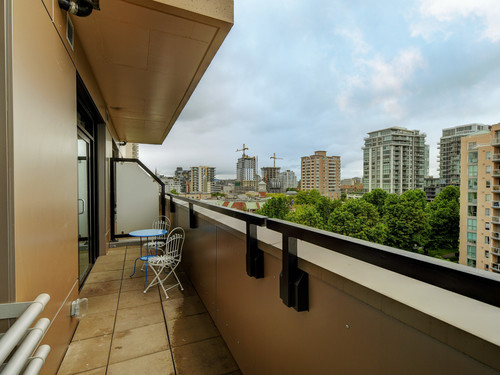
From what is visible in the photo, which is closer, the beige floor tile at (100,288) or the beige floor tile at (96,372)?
the beige floor tile at (96,372)

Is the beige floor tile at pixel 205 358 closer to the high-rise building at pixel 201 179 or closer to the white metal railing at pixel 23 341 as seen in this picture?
the white metal railing at pixel 23 341

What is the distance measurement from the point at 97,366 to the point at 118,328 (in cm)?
55

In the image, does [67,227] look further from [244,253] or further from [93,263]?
[93,263]

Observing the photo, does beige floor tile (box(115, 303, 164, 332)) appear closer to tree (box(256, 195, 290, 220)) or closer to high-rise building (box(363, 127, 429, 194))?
tree (box(256, 195, 290, 220))

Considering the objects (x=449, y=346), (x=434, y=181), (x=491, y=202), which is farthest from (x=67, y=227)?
(x=434, y=181)

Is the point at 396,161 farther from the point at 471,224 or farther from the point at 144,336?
the point at 144,336

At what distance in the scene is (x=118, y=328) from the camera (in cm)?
254

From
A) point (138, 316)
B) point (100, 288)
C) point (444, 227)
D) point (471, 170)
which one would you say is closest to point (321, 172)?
point (444, 227)

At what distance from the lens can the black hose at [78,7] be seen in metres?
1.96

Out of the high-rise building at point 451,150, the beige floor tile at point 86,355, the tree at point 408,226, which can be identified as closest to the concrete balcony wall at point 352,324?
the beige floor tile at point 86,355

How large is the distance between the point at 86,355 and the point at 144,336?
477 mm

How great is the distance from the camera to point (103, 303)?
3039 millimetres

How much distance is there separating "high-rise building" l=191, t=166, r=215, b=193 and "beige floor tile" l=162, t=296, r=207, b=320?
82.6m

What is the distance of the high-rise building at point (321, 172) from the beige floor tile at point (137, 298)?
84330mm
